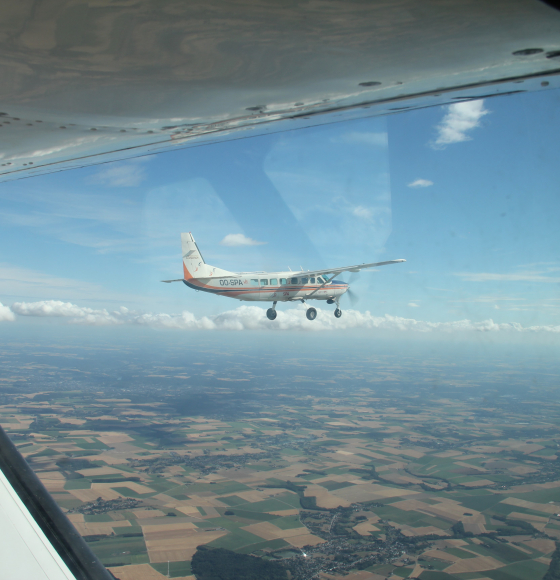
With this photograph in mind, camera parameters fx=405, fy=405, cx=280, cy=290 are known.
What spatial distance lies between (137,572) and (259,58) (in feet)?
67.1

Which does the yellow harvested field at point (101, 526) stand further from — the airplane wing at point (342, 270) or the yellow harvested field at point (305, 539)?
the airplane wing at point (342, 270)

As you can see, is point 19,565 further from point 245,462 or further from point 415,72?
point 245,462

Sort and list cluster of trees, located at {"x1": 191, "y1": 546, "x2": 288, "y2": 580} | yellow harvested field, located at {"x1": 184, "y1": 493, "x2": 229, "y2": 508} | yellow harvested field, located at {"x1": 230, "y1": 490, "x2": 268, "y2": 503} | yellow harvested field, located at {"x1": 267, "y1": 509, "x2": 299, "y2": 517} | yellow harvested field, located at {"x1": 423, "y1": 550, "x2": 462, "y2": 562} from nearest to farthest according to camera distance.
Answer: cluster of trees, located at {"x1": 191, "y1": 546, "x2": 288, "y2": 580}
yellow harvested field, located at {"x1": 423, "y1": 550, "x2": 462, "y2": 562}
yellow harvested field, located at {"x1": 267, "y1": 509, "x2": 299, "y2": 517}
yellow harvested field, located at {"x1": 184, "y1": 493, "x2": 229, "y2": 508}
yellow harvested field, located at {"x1": 230, "y1": 490, "x2": 268, "y2": 503}

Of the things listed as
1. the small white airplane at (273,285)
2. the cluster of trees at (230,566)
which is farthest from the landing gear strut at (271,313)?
the cluster of trees at (230,566)

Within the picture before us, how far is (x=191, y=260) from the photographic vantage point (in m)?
10.7

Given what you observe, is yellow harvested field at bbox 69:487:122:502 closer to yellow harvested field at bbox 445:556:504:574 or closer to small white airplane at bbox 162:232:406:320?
small white airplane at bbox 162:232:406:320

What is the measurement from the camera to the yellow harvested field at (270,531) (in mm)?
20797

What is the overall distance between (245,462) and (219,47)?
3818 cm

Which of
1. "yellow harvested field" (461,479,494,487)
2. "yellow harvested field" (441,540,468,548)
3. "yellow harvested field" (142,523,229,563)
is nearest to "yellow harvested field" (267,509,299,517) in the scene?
"yellow harvested field" (142,523,229,563)

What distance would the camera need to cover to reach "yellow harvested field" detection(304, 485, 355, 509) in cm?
2456

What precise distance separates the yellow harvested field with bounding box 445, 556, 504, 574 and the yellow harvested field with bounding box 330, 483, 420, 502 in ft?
18.9

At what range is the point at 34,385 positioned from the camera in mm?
62562

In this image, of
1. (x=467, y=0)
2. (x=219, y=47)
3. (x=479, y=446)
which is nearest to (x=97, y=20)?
(x=219, y=47)

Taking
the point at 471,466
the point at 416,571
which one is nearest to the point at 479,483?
the point at 471,466
